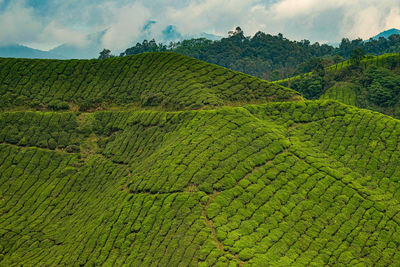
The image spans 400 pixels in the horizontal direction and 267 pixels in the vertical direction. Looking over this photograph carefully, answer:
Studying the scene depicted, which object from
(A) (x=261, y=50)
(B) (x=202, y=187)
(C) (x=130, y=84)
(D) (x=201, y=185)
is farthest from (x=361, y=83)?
(A) (x=261, y=50)

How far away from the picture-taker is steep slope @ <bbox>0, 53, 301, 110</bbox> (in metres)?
53.6

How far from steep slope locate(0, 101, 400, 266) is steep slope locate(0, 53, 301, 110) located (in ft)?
11.2

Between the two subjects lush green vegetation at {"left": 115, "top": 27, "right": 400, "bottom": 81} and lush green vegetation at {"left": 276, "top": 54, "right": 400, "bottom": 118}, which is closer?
lush green vegetation at {"left": 276, "top": 54, "right": 400, "bottom": 118}

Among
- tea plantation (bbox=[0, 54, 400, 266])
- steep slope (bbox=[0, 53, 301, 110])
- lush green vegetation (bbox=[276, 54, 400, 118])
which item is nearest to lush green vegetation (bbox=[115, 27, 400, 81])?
lush green vegetation (bbox=[276, 54, 400, 118])

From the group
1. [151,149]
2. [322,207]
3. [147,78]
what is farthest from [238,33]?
[322,207]

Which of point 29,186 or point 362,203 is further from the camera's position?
point 29,186

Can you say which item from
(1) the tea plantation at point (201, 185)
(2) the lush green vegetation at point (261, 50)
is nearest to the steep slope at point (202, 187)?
(1) the tea plantation at point (201, 185)

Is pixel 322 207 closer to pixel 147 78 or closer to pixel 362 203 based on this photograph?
pixel 362 203

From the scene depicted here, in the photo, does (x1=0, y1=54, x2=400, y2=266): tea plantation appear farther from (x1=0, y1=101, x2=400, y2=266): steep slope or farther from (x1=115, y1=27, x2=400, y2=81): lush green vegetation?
(x1=115, y1=27, x2=400, y2=81): lush green vegetation

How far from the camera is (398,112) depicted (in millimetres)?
73188

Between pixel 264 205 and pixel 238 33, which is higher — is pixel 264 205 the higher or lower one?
the lower one

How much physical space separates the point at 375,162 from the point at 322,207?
32.1 feet

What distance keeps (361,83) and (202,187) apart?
196 ft

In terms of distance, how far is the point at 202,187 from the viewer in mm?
36312
